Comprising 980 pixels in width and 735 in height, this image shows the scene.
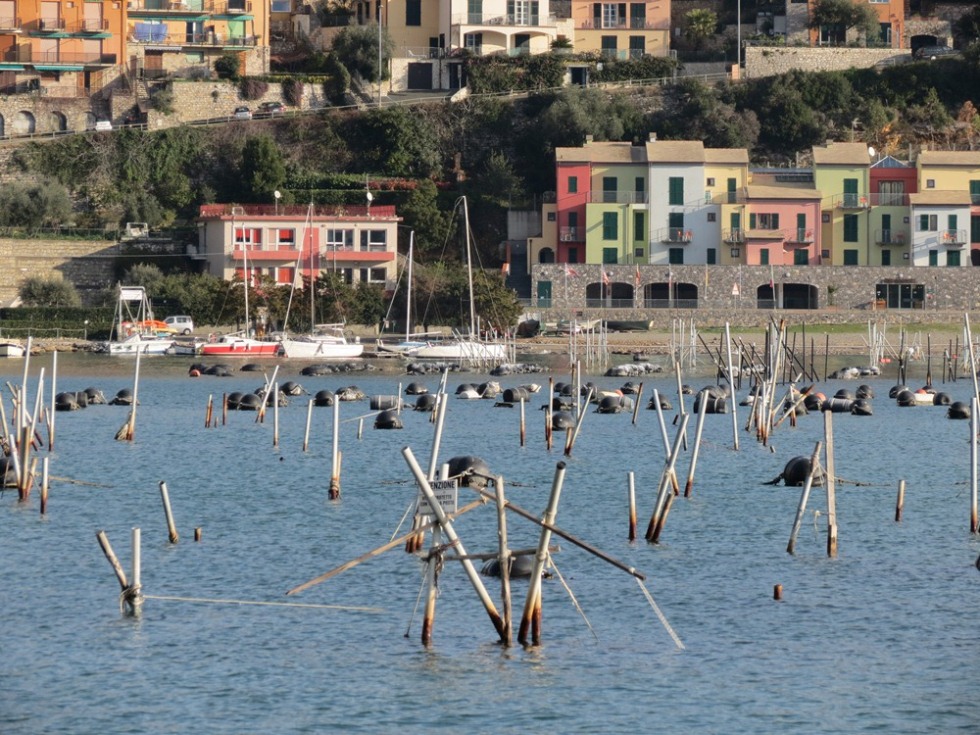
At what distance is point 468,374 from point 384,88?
130ft

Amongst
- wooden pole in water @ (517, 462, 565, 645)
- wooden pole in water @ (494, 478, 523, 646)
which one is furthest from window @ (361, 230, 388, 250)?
wooden pole in water @ (494, 478, 523, 646)

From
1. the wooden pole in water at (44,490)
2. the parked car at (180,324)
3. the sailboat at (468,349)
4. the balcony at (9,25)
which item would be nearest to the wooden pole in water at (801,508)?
the wooden pole in water at (44,490)

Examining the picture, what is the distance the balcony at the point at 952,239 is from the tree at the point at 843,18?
22.8 meters

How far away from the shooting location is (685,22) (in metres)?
126

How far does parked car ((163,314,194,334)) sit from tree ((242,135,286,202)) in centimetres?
1401

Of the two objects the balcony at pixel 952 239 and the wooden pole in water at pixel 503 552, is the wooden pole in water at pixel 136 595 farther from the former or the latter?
the balcony at pixel 952 239

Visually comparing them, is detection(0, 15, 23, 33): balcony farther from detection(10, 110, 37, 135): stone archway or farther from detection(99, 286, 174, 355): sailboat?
detection(99, 286, 174, 355): sailboat

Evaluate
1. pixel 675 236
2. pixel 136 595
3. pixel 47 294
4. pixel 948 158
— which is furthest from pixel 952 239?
pixel 136 595

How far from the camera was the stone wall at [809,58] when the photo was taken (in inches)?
4747

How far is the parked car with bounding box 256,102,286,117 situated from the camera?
383ft

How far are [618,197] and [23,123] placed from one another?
35.9 metres

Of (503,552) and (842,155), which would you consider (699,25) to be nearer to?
(842,155)

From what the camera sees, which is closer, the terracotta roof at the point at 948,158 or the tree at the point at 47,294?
the tree at the point at 47,294

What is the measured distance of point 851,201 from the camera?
106125 millimetres
